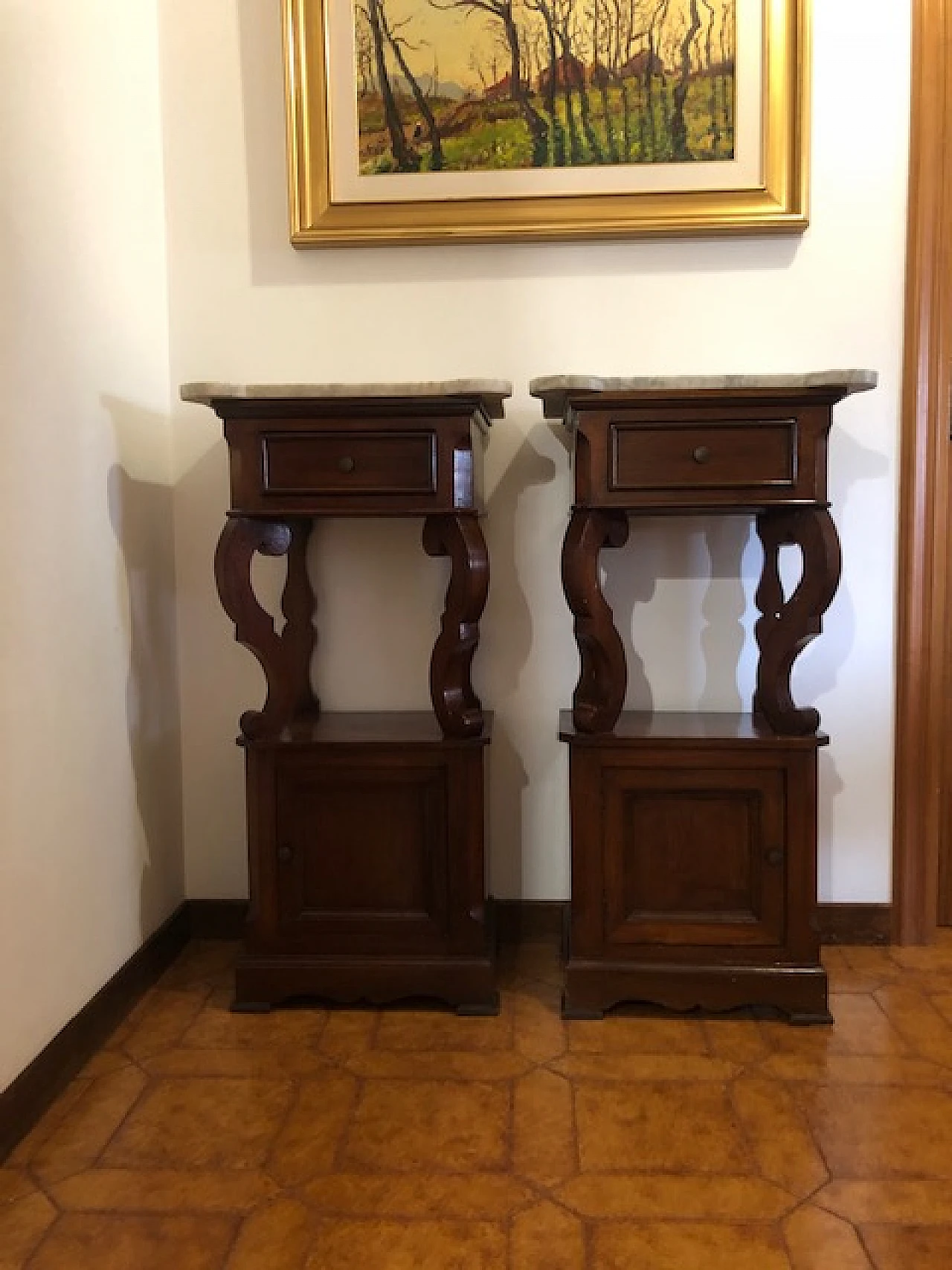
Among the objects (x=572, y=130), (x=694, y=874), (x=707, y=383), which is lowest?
(x=694, y=874)

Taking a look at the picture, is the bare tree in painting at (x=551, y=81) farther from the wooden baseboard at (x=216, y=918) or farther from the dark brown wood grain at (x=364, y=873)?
the wooden baseboard at (x=216, y=918)

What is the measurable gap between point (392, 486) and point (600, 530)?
1.30 ft

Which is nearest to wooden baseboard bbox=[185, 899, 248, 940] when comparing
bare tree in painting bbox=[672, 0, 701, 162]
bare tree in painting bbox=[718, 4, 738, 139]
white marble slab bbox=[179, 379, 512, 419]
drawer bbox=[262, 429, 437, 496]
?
drawer bbox=[262, 429, 437, 496]

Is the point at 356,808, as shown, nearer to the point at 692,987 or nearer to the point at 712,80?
the point at 692,987

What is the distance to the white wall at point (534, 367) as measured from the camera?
2.20 metres

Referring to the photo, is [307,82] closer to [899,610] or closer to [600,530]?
[600,530]

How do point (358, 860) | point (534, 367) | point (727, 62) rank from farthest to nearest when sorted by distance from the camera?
point (534, 367) < point (727, 62) < point (358, 860)

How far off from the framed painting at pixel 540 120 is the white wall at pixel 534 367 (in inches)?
2.6

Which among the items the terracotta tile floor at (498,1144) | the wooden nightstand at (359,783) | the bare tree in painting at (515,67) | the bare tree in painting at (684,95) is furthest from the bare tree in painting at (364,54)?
the terracotta tile floor at (498,1144)

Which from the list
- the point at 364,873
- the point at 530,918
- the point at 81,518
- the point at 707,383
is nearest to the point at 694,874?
the point at 530,918

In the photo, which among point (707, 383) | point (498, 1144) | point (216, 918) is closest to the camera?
point (498, 1144)

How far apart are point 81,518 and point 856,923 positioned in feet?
6.07

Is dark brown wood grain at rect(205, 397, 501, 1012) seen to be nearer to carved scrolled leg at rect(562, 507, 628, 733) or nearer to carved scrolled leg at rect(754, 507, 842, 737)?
carved scrolled leg at rect(562, 507, 628, 733)

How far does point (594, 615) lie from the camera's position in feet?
6.31
